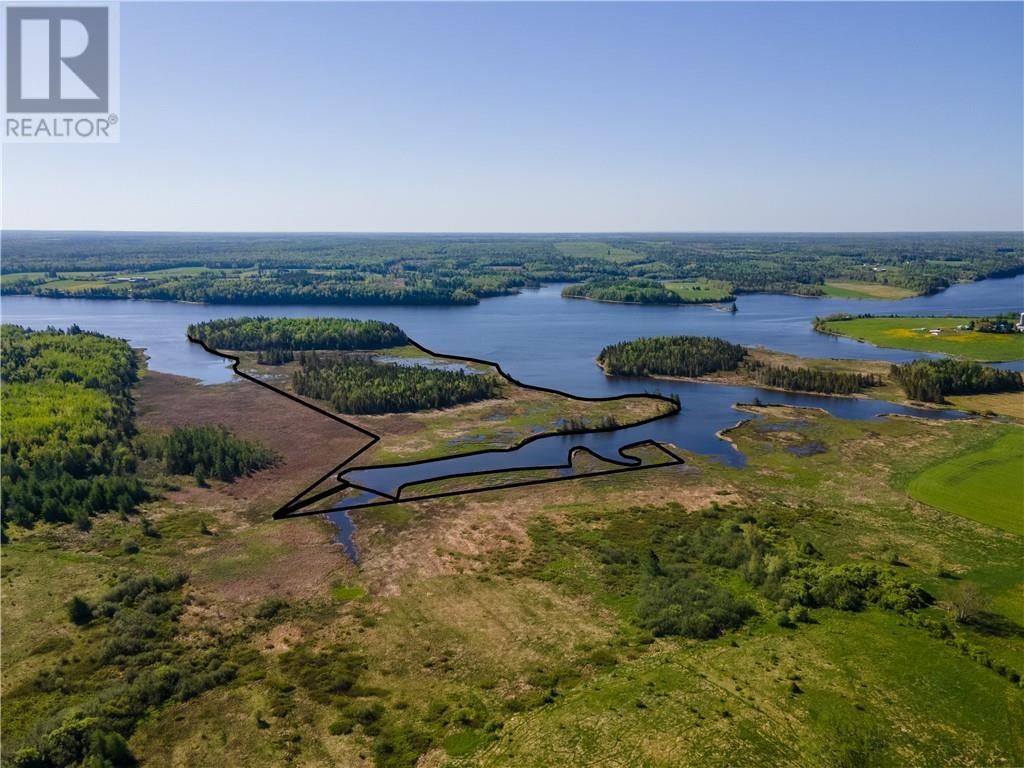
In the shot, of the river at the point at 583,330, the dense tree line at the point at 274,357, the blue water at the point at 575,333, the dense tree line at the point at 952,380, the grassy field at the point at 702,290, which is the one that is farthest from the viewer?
the grassy field at the point at 702,290

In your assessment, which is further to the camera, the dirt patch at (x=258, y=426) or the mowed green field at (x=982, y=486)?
the dirt patch at (x=258, y=426)

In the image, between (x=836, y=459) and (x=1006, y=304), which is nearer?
(x=836, y=459)

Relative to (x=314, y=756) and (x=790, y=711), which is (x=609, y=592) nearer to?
(x=790, y=711)

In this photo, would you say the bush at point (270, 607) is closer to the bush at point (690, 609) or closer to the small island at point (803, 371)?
the bush at point (690, 609)

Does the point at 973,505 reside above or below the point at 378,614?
above

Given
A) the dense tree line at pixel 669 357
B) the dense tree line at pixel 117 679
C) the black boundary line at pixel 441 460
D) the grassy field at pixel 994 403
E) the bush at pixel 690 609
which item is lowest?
the dense tree line at pixel 117 679

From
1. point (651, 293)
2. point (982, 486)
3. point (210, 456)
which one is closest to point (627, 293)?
point (651, 293)

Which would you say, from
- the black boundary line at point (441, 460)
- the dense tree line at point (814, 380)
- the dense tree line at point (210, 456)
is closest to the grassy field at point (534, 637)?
the black boundary line at point (441, 460)

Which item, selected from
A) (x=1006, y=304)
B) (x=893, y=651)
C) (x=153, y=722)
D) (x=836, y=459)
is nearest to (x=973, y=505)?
(x=836, y=459)
